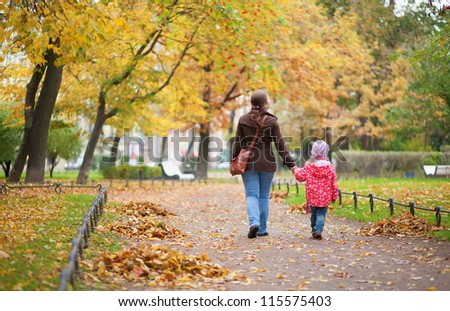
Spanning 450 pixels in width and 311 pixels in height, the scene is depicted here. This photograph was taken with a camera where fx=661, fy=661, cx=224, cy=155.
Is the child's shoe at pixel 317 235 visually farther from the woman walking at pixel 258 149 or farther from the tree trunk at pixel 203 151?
the tree trunk at pixel 203 151

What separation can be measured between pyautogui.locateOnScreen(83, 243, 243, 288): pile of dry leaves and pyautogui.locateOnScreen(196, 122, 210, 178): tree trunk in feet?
94.4

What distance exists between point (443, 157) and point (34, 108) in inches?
844

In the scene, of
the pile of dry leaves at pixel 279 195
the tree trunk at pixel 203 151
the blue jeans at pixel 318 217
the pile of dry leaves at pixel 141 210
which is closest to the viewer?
the blue jeans at pixel 318 217

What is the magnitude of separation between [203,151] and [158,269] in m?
29.5

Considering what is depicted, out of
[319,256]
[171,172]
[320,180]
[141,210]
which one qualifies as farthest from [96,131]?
[319,256]

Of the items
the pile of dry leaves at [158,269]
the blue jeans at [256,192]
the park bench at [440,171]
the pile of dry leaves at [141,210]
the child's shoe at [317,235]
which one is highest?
the park bench at [440,171]

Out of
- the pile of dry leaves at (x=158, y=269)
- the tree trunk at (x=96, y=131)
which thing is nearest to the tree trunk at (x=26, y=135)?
the tree trunk at (x=96, y=131)

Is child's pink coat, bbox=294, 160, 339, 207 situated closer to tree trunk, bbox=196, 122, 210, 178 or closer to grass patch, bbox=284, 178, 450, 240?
grass patch, bbox=284, 178, 450, 240

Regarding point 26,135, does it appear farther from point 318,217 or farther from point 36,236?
point 318,217

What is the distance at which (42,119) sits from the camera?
20.5 metres

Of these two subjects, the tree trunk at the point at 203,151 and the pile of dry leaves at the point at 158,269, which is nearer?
the pile of dry leaves at the point at 158,269

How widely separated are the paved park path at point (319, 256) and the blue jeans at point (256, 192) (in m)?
0.45

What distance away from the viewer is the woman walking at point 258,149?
10.7 meters

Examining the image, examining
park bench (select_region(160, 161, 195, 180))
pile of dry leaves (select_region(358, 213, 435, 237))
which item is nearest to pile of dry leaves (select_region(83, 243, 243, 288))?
pile of dry leaves (select_region(358, 213, 435, 237))
